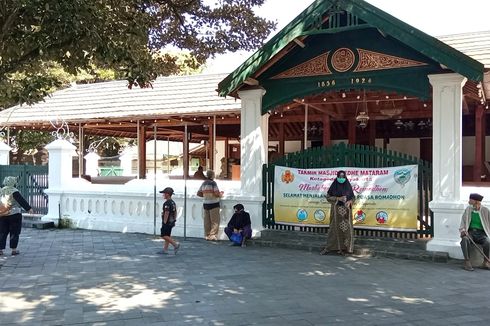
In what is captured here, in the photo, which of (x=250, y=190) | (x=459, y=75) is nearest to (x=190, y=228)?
(x=250, y=190)

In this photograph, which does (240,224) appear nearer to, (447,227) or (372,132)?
(447,227)

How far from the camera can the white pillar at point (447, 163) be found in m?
8.48

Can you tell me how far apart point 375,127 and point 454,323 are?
11515 mm

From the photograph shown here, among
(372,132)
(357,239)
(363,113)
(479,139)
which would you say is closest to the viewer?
(357,239)

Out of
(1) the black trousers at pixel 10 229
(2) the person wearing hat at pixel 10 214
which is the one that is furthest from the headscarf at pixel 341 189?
(1) the black trousers at pixel 10 229

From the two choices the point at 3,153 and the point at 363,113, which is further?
the point at 3,153

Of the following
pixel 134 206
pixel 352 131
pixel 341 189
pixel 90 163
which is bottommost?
pixel 134 206

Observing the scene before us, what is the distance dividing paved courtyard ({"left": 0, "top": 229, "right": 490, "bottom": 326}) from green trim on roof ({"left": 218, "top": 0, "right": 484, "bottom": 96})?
10.7 ft

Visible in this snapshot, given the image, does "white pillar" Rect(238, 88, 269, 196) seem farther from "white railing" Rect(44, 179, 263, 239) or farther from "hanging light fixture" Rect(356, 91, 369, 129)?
"hanging light fixture" Rect(356, 91, 369, 129)

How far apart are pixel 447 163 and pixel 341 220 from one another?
207 centimetres

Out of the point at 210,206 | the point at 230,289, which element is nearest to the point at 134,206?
the point at 210,206

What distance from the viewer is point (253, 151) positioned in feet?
34.0

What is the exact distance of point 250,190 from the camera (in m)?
10.4

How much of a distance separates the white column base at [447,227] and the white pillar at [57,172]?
898 cm
